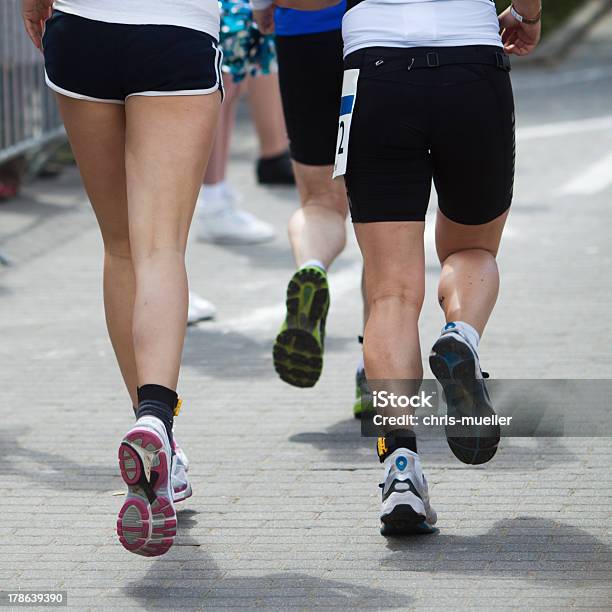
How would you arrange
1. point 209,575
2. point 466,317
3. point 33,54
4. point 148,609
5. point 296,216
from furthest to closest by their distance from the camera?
point 33,54 < point 296,216 < point 466,317 < point 209,575 < point 148,609

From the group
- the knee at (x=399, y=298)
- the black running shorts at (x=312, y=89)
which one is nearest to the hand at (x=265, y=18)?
the black running shorts at (x=312, y=89)

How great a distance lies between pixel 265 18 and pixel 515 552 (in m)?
2.06

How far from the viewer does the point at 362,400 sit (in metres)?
4.77

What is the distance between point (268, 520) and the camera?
3918 mm

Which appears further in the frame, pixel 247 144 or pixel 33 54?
pixel 247 144

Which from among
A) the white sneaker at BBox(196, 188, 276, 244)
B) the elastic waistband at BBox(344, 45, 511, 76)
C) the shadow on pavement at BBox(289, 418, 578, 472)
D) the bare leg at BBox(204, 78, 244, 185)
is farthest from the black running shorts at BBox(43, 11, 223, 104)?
the white sneaker at BBox(196, 188, 276, 244)

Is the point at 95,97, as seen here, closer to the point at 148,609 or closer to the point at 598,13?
the point at 148,609

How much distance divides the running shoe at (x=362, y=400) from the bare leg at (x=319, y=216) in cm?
42

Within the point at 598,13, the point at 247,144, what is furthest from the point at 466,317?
the point at 598,13

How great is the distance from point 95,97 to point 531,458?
179cm

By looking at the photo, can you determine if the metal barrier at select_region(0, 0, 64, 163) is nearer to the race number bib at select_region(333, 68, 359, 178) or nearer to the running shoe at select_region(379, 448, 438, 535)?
the race number bib at select_region(333, 68, 359, 178)

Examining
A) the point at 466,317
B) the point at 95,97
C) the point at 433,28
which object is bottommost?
the point at 466,317

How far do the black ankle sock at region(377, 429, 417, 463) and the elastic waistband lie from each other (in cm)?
96

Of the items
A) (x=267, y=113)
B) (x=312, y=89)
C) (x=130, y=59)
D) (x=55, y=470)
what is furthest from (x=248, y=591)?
(x=267, y=113)
